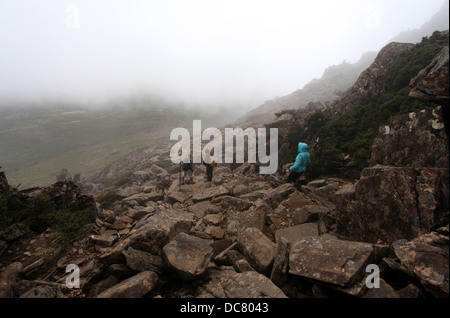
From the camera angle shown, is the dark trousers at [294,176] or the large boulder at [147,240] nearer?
the large boulder at [147,240]

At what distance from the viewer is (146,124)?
92.8m

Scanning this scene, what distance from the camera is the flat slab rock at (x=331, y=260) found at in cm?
331

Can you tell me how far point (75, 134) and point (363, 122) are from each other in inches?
3760

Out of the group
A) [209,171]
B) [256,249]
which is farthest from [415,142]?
[209,171]

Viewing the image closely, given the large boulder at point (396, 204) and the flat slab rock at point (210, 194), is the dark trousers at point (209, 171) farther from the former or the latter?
the large boulder at point (396, 204)

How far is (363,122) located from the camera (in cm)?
1075

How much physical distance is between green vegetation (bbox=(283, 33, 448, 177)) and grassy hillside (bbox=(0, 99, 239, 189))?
44.0 meters

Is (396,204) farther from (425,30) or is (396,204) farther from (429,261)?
(425,30)

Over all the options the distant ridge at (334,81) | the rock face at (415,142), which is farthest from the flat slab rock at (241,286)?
the distant ridge at (334,81)

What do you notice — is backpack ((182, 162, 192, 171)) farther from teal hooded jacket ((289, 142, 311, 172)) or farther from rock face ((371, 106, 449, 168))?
rock face ((371, 106, 449, 168))

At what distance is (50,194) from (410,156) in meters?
12.4

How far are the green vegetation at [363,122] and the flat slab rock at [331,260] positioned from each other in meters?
5.84

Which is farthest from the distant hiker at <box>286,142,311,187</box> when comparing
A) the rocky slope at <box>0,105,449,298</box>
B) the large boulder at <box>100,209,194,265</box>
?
the large boulder at <box>100,209,194,265</box>

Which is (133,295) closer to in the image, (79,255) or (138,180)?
(79,255)
